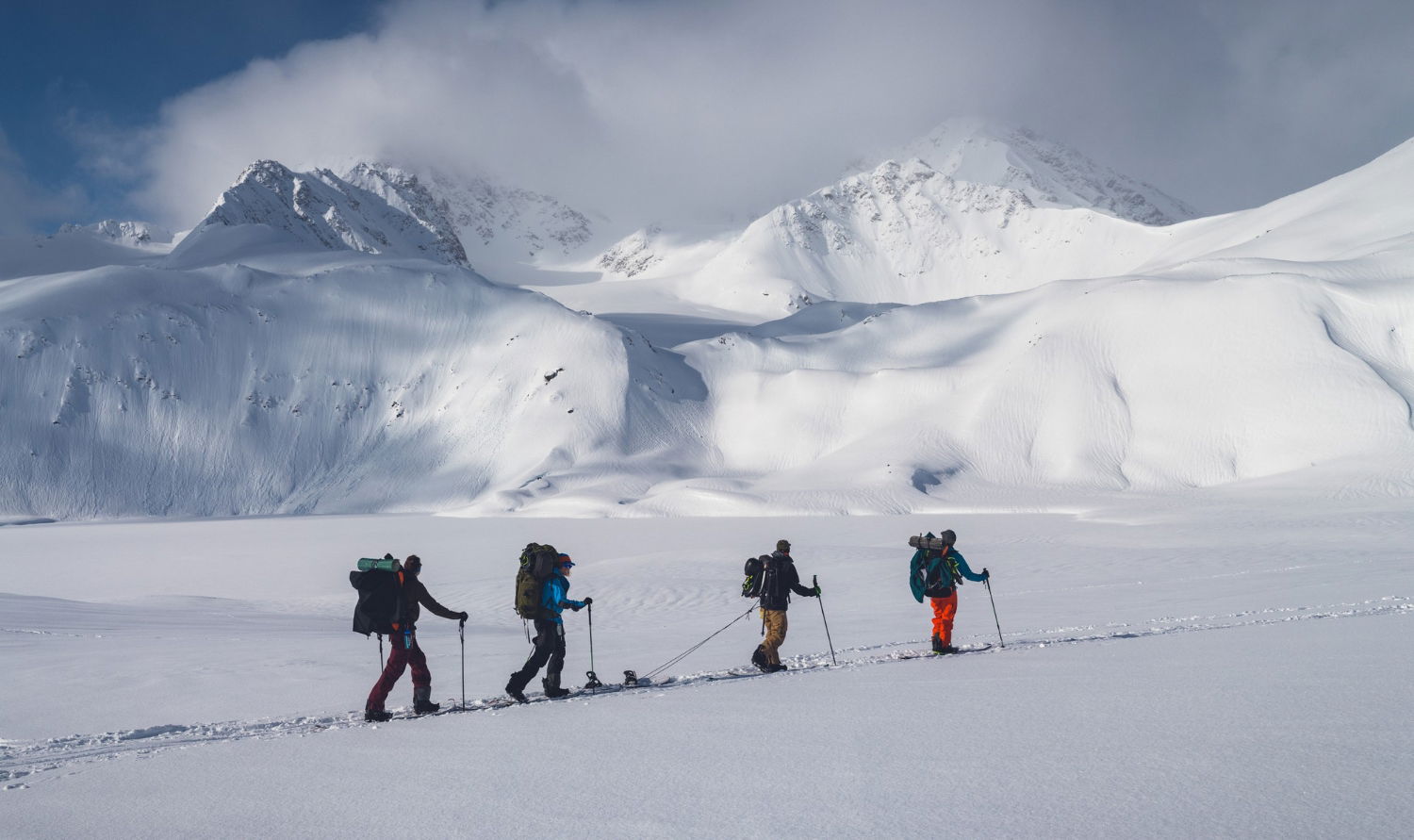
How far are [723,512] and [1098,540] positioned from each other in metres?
27.3

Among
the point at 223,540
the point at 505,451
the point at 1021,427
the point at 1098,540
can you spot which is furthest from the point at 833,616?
the point at 505,451

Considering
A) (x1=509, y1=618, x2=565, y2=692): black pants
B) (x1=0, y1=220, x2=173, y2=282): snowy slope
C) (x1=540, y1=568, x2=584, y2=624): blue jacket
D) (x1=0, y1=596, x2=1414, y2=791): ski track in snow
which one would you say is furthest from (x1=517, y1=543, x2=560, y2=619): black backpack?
(x1=0, y1=220, x2=173, y2=282): snowy slope

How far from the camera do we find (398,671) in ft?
31.1

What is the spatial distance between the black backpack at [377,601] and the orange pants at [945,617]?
6876 millimetres

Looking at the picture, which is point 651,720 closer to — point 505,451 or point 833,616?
point 833,616

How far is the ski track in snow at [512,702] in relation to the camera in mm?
7594

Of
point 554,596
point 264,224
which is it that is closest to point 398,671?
point 554,596

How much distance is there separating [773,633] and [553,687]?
3.11 meters

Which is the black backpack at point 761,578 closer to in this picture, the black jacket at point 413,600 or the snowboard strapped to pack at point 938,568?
the snowboard strapped to pack at point 938,568

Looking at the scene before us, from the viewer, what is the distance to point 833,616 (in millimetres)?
18312

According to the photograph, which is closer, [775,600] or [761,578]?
[775,600]

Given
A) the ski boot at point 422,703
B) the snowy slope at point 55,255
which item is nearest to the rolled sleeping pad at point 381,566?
the ski boot at point 422,703

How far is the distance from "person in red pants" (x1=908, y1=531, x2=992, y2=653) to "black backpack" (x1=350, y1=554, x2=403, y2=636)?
6.65 m

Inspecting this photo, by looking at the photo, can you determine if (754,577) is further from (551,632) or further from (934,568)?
(551,632)
